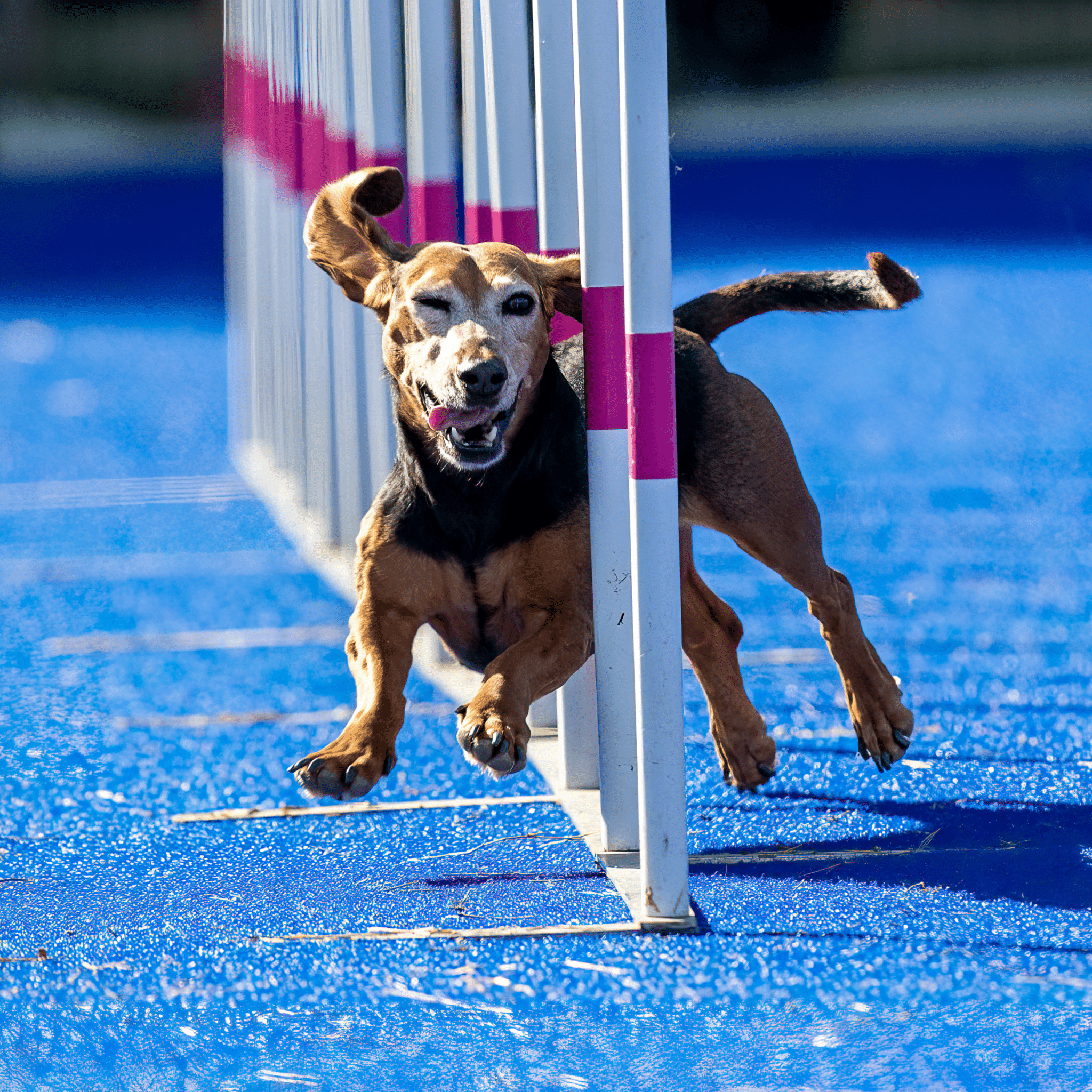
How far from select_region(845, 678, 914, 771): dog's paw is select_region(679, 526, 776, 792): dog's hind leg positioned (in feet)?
0.79

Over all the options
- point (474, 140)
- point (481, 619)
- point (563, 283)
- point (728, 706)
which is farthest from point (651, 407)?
point (474, 140)

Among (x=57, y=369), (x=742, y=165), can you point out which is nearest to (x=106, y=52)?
(x=742, y=165)

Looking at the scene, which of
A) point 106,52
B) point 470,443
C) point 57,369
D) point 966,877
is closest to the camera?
point 470,443

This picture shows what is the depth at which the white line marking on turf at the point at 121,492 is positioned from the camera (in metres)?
9.16

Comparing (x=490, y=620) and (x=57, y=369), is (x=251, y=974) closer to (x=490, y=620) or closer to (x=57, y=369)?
(x=490, y=620)

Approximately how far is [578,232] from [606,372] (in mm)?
654

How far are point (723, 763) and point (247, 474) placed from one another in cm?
626

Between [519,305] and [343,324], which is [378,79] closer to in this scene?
[343,324]

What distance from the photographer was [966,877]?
362 cm

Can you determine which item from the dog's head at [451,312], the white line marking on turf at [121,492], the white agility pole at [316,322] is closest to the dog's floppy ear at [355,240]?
the dog's head at [451,312]

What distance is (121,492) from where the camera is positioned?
9.43m

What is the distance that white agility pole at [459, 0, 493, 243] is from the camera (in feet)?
15.9

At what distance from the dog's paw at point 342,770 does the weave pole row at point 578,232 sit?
550 millimetres

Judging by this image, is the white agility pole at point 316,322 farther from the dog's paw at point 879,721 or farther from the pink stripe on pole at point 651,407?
the pink stripe on pole at point 651,407
